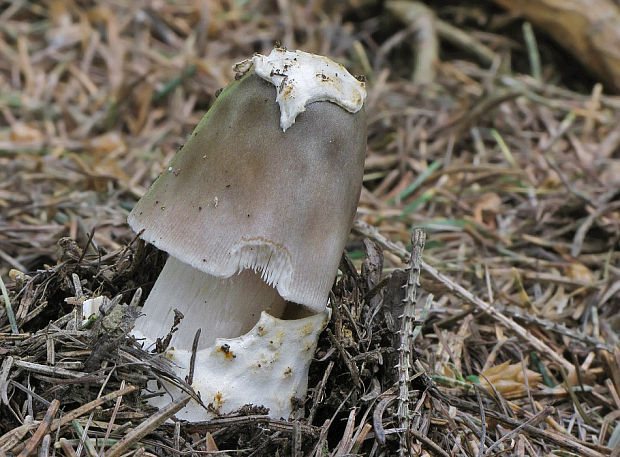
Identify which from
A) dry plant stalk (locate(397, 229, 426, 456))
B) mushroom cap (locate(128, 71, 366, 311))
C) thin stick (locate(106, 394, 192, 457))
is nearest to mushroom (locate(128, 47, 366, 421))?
mushroom cap (locate(128, 71, 366, 311))

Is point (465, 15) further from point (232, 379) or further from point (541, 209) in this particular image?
point (232, 379)

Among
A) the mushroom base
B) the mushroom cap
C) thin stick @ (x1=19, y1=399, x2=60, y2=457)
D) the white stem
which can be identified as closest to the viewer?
thin stick @ (x1=19, y1=399, x2=60, y2=457)

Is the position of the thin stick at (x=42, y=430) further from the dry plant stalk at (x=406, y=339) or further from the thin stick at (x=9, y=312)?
the dry plant stalk at (x=406, y=339)

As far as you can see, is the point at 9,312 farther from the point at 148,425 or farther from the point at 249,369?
the point at 249,369

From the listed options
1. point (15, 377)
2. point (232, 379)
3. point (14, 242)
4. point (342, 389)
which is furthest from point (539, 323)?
point (14, 242)

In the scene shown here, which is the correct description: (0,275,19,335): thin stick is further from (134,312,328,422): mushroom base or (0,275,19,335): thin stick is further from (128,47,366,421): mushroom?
(134,312,328,422): mushroom base

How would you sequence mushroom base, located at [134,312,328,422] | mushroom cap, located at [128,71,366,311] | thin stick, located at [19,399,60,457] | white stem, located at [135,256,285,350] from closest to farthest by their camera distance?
thin stick, located at [19,399,60,457] → mushroom cap, located at [128,71,366,311] → mushroom base, located at [134,312,328,422] → white stem, located at [135,256,285,350]
